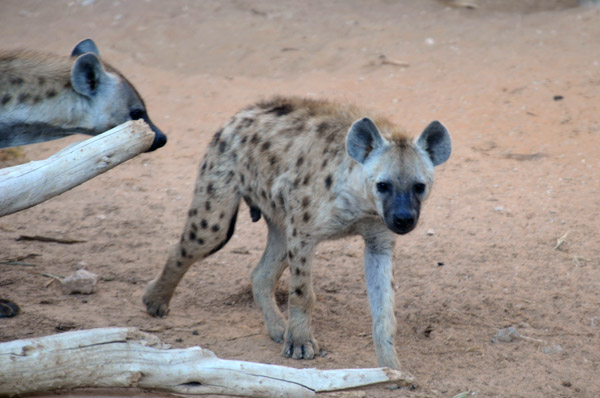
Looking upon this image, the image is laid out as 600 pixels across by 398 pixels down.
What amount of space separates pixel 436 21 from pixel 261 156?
4.59 metres

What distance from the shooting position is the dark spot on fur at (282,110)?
3621mm

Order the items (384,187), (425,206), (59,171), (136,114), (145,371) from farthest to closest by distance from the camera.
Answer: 1. (425,206)
2. (136,114)
3. (384,187)
4. (59,171)
5. (145,371)

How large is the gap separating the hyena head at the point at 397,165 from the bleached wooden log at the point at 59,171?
96 cm

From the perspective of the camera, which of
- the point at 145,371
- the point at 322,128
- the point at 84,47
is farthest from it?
the point at 84,47

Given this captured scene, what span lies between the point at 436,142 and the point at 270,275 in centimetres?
110

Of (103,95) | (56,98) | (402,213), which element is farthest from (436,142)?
(56,98)

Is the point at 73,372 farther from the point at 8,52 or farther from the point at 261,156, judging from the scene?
the point at 8,52

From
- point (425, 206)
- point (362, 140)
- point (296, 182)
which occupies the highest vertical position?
point (362, 140)

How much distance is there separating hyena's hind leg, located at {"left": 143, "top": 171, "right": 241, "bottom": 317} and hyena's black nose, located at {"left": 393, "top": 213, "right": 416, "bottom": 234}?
0.95 m

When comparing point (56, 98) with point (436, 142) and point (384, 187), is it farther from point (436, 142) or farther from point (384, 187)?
point (436, 142)

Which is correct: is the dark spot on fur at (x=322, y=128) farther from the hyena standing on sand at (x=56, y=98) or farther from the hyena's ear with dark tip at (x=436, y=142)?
the hyena standing on sand at (x=56, y=98)

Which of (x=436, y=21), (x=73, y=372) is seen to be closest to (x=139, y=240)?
(x=73, y=372)

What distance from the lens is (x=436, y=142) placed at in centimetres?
314

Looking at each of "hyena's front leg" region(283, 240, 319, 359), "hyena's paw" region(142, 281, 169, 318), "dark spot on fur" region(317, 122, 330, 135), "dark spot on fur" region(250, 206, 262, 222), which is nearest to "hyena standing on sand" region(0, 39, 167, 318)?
"dark spot on fur" region(250, 206, 262, 222)
